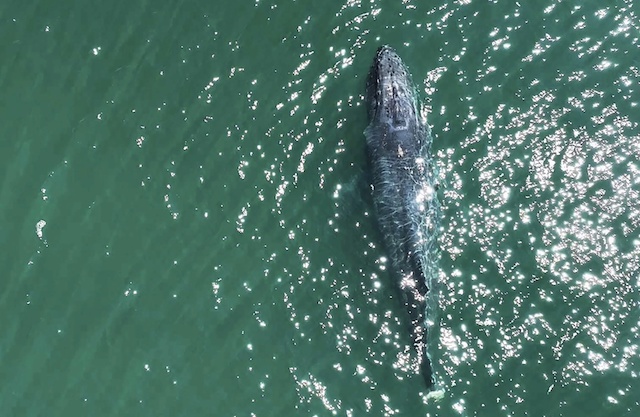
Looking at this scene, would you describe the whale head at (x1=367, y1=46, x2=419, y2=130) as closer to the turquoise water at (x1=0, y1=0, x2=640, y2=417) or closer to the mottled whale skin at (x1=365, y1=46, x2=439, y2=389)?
the mottled whale skin at (x1=365, y1=46, x2=439, y2=389)

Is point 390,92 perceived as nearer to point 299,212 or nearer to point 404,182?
point 404,182

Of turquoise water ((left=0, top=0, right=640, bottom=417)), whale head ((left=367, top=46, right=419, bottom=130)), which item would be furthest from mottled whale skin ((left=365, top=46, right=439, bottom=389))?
turquoise water ((left=0, top=0, right=640, bottom=417))

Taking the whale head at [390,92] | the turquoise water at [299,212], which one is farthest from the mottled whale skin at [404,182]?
the turquoise water at [299,212]

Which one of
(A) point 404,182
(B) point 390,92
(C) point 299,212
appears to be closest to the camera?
(A) point 404,182

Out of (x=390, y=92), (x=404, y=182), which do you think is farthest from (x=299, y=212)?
(x=390, y=92)

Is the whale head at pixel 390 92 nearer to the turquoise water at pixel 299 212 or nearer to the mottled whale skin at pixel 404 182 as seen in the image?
the mottled whale skin at pixel 404 182

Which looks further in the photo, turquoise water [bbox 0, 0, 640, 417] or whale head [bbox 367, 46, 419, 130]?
whale head [bbox 367, 46, 419, 130]
